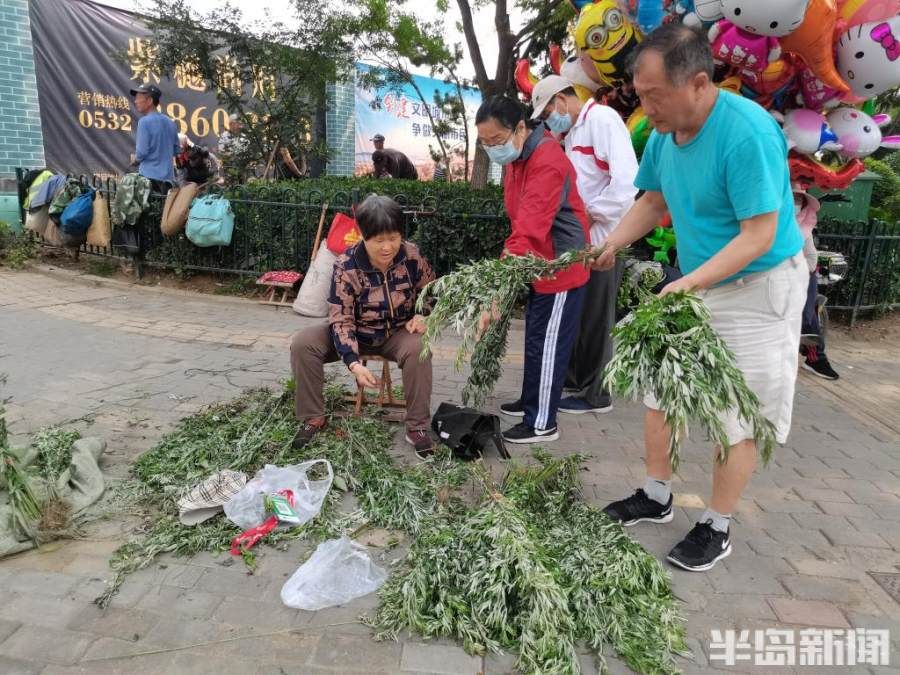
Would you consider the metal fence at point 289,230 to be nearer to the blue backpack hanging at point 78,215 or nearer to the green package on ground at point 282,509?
the blue backpack hanging at point 78,215

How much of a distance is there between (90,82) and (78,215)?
3.90 meters

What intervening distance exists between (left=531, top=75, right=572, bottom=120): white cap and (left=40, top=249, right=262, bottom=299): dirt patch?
14.2 ft

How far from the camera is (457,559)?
7.82 feet

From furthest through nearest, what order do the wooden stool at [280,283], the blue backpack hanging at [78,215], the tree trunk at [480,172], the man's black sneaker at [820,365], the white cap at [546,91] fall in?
the tree trunk at [480,172]
the blue backpack hanging at [78,215]
the wooden stool at [280,283]
the man's black sneaker at [820,365]
the white cap at [546,91]

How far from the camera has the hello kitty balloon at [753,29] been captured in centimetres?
337

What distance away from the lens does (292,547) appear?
265cm

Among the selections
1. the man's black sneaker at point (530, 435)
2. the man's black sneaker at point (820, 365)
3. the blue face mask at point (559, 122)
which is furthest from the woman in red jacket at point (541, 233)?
the man's black sneaker at point (820, 365)

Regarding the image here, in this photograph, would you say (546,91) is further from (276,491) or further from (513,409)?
(276,491)

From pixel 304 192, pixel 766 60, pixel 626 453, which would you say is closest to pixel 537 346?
pixel 626 453

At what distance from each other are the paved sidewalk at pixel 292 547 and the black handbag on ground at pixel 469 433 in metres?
0.49

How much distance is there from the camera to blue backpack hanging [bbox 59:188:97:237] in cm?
737

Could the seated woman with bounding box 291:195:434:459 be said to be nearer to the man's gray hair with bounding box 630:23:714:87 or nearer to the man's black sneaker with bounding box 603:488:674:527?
the man's black sneaker with bounding box 603:488:674:527

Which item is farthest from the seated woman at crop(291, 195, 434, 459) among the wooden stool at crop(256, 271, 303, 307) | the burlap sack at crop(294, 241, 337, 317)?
the wooden stool at crop(256, 271, 303, 307)

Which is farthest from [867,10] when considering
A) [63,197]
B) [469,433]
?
[63,197]
